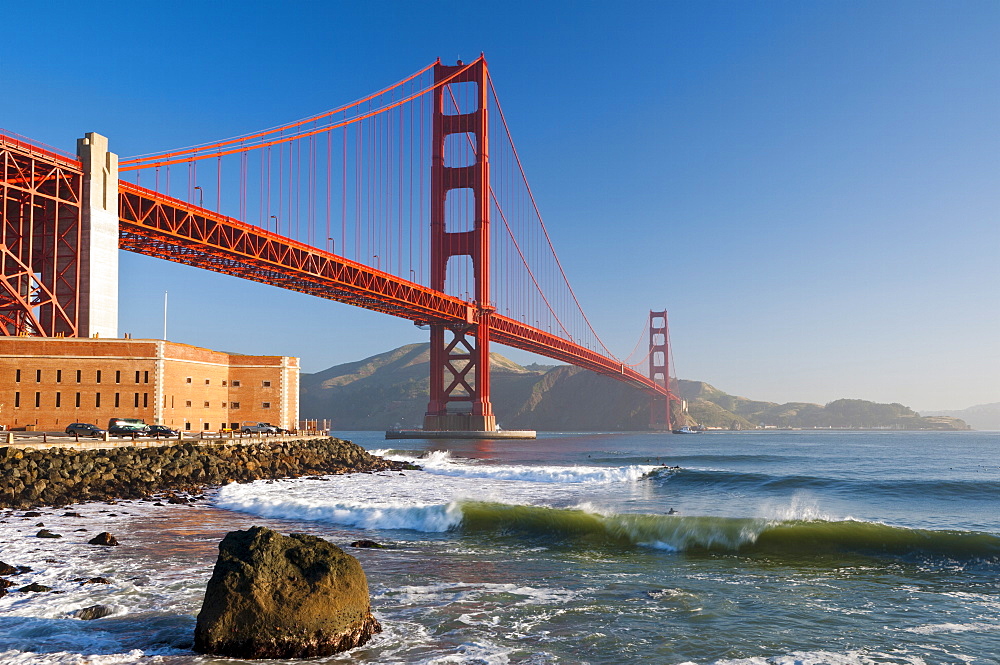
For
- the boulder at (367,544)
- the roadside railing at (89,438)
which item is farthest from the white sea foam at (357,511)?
the roadside railing at (89,438)

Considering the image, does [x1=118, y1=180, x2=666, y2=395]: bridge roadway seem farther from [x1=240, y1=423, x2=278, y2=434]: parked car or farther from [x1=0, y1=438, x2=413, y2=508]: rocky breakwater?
[x1=0, y1=438, x2=413, y2=508]: rocky breakwater

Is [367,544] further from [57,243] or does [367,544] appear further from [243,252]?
[243,252]

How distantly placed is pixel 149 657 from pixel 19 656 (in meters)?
1.48

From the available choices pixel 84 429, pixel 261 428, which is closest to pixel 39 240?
pixel 84 429

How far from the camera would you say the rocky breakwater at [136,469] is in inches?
915

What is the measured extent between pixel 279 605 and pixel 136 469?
69.5ft

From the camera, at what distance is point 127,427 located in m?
34.8

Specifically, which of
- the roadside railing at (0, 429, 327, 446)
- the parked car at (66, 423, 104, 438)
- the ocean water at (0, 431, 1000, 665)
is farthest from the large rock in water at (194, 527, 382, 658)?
the parked car at (66, 423, 104, 438)

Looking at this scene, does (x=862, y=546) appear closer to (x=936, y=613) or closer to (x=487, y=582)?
(x=936, y=613)

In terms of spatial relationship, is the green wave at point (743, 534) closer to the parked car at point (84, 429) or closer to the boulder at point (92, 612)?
the boulder at point (92, 612)

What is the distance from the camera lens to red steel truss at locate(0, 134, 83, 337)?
130ft

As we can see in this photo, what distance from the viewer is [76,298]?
4066cm

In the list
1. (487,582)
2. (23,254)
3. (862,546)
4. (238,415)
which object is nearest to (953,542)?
(862,546)

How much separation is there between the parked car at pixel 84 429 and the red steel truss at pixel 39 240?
7063 mm
